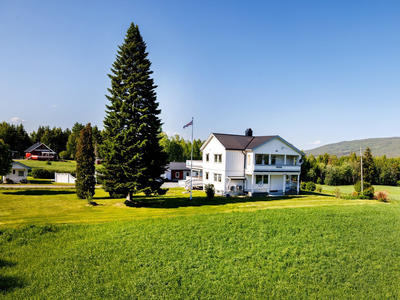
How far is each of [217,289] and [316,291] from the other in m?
Answer: 3.97

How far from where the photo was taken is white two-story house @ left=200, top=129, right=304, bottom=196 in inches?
1194

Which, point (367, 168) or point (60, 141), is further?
point (60, 141)

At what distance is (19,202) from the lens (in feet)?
72.8

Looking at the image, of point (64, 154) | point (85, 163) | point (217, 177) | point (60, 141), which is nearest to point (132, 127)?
point (85, 163)

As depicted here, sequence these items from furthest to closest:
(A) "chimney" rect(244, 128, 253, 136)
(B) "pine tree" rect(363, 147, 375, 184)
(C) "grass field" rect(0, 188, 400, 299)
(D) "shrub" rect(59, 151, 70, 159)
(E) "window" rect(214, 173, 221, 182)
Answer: (D) "shrub" rect(59, 151, 70, 159)
(B) "pine tree" rect(363, 147, 375, 184)
(A) "chimney" rect(244, 128, 253, 136)
(E) "window" rect(214, 173, 221, 182)
(C) "grass field" rect(0, 188, 400, 299)

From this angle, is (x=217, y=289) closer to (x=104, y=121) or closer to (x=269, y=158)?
(x=104, y=121)

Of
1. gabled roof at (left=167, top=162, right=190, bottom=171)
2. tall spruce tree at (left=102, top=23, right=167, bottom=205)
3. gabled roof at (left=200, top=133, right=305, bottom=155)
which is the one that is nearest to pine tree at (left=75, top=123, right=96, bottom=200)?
tall spruce tree at (left=102, top=23, right=167, bottom=205)

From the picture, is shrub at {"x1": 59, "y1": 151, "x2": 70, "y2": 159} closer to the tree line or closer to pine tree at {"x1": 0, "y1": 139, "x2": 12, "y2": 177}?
pine tree at {"x1": 0, "y1": 139, "x2": 12, "y2": 177}

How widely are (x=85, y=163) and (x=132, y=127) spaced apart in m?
6.84

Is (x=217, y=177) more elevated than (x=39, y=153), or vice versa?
(x=39, y=153)

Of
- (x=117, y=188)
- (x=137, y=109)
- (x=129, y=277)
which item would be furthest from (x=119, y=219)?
(x=137, y=109)

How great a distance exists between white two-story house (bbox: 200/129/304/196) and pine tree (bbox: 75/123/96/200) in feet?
48.6

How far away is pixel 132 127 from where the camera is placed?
2075 cm

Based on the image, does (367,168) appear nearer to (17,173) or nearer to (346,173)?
(346,173)
